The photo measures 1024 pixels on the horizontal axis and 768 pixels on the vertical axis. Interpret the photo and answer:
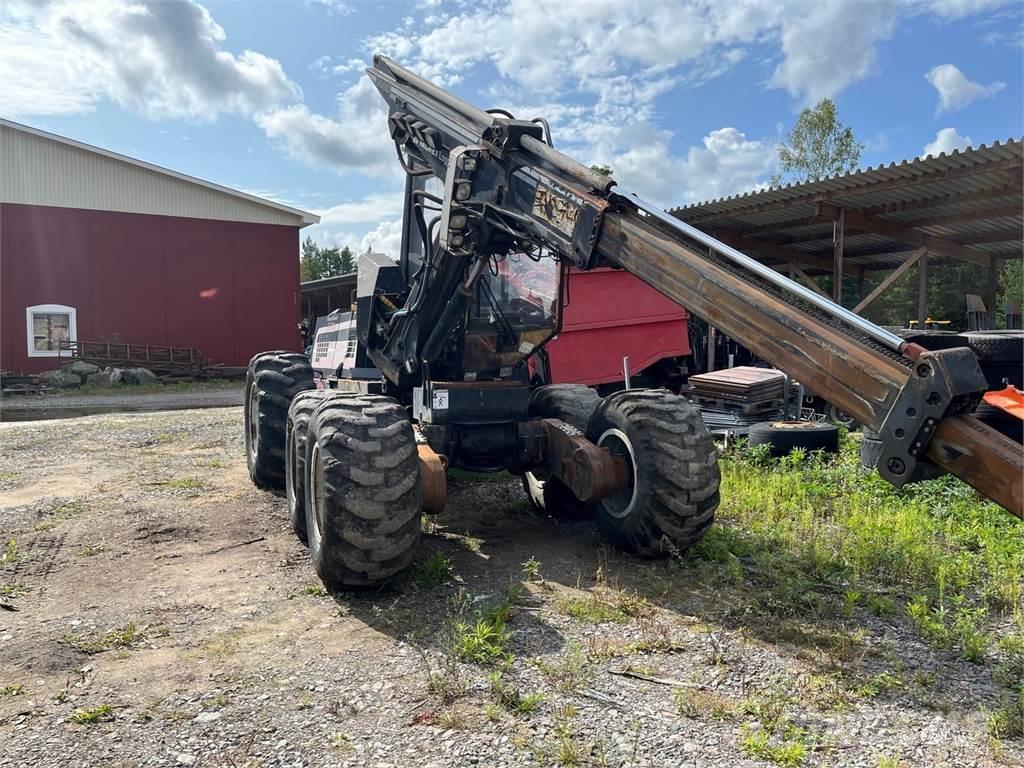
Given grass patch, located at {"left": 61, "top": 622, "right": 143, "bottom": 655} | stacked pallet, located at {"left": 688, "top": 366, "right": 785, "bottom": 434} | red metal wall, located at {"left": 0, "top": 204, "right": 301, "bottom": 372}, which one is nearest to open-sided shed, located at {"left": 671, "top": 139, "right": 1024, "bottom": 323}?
stacked pallet, located at {"left": 688, "top": 366, "right": 785, "bottom": 434}

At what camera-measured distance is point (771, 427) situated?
349 inches

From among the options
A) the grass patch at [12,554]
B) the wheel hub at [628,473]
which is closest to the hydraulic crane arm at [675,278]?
the wheel hub at [628,473]

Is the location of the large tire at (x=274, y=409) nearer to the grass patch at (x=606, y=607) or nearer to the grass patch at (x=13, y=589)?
the grass patch at (x=13, y=589)

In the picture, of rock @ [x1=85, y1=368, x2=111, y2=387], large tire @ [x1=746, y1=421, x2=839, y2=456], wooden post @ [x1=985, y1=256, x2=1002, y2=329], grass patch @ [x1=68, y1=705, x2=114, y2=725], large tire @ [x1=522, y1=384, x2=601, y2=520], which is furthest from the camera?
rock @ [x1=85, y1=368, x2=111, y2=387]

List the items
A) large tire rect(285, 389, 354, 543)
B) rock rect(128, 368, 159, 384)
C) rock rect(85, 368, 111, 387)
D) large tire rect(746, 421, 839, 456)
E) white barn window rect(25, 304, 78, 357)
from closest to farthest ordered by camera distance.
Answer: large tire rect(285, 389, 354, 543), large tire rect(746, 421, 839, 456), rock rect(85, 368, 111, 387), rock rect(128, 368, 159, 384), white barn window rect(25, 304, 78, 357)

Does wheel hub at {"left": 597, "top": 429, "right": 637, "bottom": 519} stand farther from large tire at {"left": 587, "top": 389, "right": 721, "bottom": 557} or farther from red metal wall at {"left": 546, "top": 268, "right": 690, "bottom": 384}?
red metal wall at {"left": 546, "top": 268, "right": 690, "bottom": 384}

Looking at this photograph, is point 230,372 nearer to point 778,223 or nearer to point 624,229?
point 778,223

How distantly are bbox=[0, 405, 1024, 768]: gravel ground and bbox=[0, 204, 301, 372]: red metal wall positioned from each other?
20153mm

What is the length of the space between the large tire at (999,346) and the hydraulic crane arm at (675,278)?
17.0 ft

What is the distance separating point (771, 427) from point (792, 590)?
4.55 m

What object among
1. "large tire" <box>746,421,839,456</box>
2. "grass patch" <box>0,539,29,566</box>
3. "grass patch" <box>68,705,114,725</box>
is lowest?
"grass patch" <box>68,705,114,725</box>

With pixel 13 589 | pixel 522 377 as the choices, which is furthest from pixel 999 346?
pixel 13 589

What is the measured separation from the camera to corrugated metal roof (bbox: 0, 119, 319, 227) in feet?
74.6

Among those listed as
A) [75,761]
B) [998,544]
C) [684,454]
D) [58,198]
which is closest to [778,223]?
[998,544]
